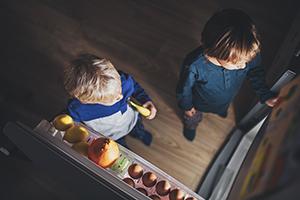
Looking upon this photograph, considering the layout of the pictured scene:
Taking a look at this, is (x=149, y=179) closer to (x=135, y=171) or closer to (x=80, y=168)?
(x=135, y=171)

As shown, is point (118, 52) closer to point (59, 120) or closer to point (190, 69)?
point (190, 69)

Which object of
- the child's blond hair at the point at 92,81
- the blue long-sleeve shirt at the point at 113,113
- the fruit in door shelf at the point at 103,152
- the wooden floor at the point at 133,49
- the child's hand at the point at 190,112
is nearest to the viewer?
the fruit in door shelf at the point at 103,152

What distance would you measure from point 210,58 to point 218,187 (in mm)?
518

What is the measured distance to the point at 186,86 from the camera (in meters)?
1.25

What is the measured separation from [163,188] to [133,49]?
0.90m

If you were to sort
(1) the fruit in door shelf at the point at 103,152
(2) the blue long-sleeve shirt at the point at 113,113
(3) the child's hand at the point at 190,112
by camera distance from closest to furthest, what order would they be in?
(1) the fruit in door shelf at the point at 103,152 → (2) the blue long-sleeve shirt at the point at 113,113 → (3) the child's hand at the point at 190,112

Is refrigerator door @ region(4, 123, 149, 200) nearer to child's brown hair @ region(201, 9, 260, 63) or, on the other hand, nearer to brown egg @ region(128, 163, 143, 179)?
brown egg @ region(128, 163, 143, 179)

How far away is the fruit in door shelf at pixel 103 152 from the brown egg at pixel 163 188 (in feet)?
0.43

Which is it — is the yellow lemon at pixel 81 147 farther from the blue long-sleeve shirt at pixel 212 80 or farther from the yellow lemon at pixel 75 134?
the blue long-sleeve shirt at pixel 212 80

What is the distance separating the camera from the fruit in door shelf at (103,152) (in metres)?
0.95

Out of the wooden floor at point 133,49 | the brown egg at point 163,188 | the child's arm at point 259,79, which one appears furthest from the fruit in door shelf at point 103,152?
the wooden floor at point 133,49

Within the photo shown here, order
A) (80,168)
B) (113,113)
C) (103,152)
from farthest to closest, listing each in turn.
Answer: (113,113), (103,152), (80,168)

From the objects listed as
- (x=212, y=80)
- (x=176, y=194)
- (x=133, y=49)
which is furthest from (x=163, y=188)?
(x=133, y=49)

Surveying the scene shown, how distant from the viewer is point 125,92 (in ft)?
3.95
